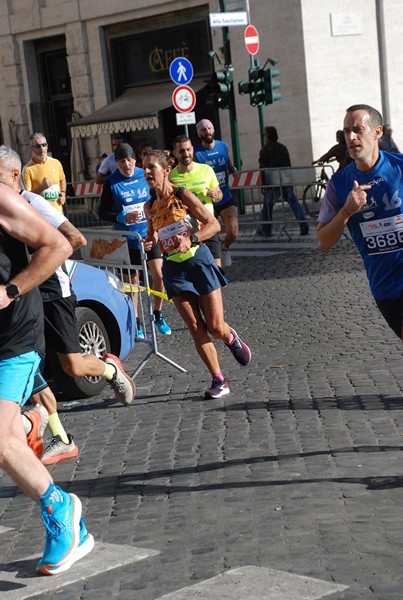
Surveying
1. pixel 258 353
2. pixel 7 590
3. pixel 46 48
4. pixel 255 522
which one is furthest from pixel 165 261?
pixel 46 48

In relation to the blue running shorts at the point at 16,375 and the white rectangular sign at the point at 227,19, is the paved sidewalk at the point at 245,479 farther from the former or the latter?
the white rectangular sign at the point at 227,19

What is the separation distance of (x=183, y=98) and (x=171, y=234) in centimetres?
1477

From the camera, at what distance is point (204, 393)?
8914mm

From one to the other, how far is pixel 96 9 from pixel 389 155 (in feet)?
89.6

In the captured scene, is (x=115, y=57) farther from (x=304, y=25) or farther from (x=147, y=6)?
(x=304, y=25)

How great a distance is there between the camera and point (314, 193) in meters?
20.3

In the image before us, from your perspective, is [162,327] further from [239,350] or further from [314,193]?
[314,193]

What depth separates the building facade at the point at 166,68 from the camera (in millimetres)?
29047

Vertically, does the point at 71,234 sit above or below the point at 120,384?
above

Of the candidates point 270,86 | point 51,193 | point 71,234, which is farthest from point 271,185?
point 71,234

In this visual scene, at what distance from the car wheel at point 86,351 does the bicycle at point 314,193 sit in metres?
11.0

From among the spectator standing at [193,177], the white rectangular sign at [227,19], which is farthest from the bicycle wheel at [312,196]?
the spectator standing at [193,177]

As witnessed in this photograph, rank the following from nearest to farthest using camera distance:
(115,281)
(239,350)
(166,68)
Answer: (239,350) → (115,281) → (166,68)

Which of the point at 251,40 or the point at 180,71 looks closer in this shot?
the point at 180,71
